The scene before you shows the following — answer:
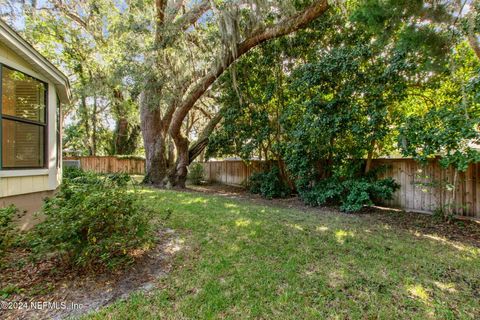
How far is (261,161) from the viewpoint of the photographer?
9.70 metres

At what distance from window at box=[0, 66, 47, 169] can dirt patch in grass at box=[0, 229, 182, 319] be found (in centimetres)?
174

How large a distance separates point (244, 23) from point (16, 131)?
19.8ft

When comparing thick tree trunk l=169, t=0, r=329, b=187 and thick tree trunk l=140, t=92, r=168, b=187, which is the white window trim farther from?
thick tree trunk l=140, t=92, r=168, b=187

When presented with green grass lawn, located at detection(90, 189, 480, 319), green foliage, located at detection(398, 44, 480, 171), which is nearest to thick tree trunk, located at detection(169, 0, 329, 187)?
green foliage, located at detection(398, 44, 480, 171)

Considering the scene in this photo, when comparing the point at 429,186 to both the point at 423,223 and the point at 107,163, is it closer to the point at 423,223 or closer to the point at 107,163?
the point at 423,223

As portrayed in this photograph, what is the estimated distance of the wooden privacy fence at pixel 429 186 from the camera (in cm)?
512

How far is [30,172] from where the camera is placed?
12.8ft

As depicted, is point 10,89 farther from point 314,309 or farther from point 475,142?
point 475,142

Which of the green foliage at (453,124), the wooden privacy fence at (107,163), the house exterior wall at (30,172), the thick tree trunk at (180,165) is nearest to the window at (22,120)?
the house exterior wall at (30,172)

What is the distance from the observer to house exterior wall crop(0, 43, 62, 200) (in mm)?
3514

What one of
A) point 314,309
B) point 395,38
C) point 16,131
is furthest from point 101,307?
point 395,38

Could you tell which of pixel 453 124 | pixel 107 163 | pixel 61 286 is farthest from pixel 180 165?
pixel 107 163

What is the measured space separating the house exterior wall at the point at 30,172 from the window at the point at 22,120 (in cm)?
9

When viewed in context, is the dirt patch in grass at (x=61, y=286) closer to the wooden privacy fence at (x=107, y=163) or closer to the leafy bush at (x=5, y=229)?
the leafy bush at (x=5, y=229)
